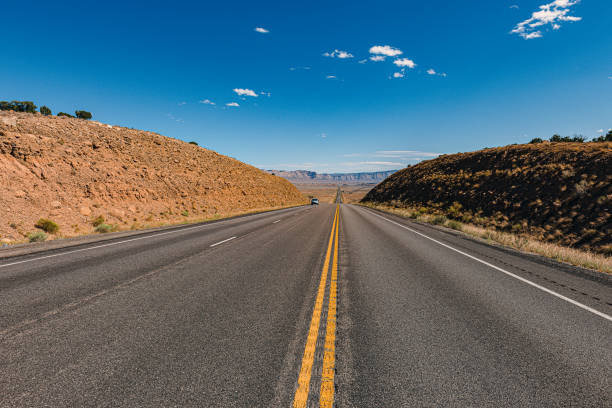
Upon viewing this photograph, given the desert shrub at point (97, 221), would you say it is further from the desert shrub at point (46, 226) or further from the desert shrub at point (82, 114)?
the desert shrub at point (82, 114)

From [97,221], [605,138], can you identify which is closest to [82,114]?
[97,221]

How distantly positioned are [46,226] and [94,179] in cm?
821

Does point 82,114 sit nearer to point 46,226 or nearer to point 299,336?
point 46,226

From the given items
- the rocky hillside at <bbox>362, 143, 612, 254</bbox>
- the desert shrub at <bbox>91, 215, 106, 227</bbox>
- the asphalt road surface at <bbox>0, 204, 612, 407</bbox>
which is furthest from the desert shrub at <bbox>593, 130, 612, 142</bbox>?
the desert shrub at <bbox>91, 215, 106, 227</bbox>

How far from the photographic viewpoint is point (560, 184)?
19.6m

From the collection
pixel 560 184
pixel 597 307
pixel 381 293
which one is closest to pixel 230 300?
pixel 381 293

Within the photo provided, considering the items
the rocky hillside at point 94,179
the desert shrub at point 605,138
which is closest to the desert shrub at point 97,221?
the rocky hillside at point 94,179

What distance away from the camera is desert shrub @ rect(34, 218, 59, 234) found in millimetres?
13281

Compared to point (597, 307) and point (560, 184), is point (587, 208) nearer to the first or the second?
point (560, 184)

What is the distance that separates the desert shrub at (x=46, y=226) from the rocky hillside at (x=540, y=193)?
87.1 ft

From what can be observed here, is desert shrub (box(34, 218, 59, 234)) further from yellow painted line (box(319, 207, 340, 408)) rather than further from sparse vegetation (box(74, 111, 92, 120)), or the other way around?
sparse vegetation (box(74, 111, 92, 120))

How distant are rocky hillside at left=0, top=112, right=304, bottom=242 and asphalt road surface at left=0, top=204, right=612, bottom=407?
446 inches

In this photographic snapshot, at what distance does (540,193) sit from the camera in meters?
20.2

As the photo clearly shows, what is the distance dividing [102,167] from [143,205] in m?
4.73
